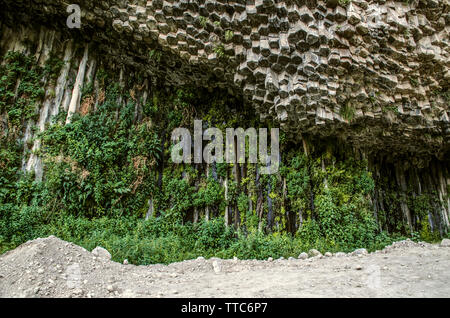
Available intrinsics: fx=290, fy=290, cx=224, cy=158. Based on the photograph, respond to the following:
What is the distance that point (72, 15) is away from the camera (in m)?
8.21

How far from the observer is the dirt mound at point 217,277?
145 inches

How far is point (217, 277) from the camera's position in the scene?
4820 millimetres

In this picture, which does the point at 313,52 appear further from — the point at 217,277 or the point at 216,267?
the point at 217,277

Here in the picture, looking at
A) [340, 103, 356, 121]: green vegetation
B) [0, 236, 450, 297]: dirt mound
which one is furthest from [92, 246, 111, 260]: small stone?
[340, 103, 356, 121]: green vegetation

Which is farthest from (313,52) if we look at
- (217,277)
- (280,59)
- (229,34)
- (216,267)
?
(217,277)

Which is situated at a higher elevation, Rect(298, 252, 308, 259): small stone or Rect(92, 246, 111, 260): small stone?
Rect(92, 246, 111, 260): small stone

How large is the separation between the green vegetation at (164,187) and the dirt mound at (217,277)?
1.82 m

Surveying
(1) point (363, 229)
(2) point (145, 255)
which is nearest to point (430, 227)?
(1) point (363, 229)

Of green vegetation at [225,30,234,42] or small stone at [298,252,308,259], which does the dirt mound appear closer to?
small stone at [298,252,308,259]

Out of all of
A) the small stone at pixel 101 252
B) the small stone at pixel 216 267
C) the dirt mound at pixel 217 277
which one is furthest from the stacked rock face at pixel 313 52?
the small stone at pixel 101 252

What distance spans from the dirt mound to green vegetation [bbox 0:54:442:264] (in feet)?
5.98

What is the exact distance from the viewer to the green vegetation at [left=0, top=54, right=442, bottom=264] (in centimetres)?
739

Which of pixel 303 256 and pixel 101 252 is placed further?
pixel 303 256

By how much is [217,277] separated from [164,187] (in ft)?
14.0
